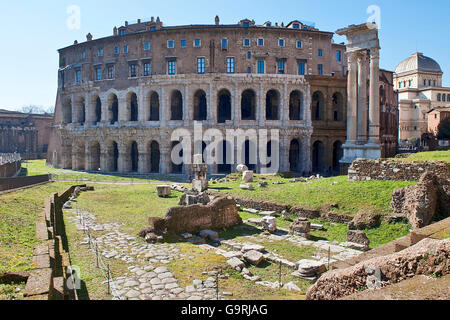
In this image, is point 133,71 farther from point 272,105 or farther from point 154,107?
point 272,105

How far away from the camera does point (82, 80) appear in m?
44.8

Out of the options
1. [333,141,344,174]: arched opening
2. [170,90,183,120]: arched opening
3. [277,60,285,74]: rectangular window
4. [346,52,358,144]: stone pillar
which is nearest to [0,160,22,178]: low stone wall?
[170,90,183,120]: arched opening

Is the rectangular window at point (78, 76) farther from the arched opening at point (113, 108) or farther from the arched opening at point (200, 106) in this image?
the arched opening at point (200, 106)

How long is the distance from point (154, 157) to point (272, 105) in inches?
610

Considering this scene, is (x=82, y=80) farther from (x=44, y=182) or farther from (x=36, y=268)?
(x=36, y=268)

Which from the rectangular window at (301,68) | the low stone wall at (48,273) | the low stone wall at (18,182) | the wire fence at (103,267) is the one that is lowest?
the wire fence at (103,267)

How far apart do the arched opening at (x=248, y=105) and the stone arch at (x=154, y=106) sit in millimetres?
10296

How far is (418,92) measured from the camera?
76.4 m

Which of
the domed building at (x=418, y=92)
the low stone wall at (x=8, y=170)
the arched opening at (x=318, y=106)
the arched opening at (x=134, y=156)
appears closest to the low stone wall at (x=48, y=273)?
the low stone wall at (x=8, y=170)

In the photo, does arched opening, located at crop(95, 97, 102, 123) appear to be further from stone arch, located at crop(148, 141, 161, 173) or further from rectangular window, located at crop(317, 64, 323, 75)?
rectangular window, located at crop(317, 64, 323, 75)

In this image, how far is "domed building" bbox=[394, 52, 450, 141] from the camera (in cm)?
7312

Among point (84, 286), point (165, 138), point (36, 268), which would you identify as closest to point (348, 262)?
point (84, 286)

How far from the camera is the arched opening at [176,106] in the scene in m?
40.8
